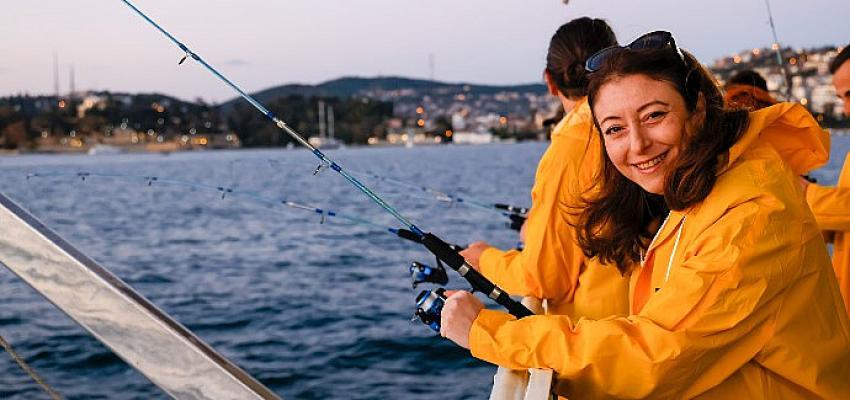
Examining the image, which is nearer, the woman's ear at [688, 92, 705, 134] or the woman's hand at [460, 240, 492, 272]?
the woman's ear at [688, 92, 705, 134]

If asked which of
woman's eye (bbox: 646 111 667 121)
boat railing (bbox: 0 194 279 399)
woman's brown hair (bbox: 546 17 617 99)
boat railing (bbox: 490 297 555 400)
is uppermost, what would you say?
woman's brown hair (bbox: 546 17 617 99)

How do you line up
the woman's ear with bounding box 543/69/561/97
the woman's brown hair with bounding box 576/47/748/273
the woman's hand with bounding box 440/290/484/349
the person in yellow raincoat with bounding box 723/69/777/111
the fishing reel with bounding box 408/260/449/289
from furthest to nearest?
the person in yellow raincoat with bounding box 723/69/777/111 → the fishing reel with bounding box 408/260/449/289 → the woman's ear with bounding box 543/69/561/97 → the woman's hand with bounding box 440/290/484/349 → the woman's brown hair with bounding box 576/47/748/273

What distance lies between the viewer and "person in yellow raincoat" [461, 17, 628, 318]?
3578 millimetres

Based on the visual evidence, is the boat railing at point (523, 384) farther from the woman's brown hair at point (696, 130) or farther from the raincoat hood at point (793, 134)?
the raincoat hood at point (793, 134)

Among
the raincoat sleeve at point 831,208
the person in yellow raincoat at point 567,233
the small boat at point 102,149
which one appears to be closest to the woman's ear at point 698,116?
the person in yellow raincoat at point 567,233

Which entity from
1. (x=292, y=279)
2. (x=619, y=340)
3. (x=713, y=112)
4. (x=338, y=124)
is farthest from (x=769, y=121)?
(x=338, y=124)

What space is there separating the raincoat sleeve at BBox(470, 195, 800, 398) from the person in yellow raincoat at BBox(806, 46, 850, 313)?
234 cm

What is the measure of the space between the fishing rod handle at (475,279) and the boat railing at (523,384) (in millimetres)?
612

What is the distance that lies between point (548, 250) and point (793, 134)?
4.51 feet

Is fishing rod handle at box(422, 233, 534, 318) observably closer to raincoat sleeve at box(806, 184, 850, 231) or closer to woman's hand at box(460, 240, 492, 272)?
woman's hand at box(460, 240, 492, 272)

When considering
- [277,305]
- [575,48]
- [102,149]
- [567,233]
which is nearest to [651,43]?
[567,233]

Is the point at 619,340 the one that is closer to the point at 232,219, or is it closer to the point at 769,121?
the point at 769,121

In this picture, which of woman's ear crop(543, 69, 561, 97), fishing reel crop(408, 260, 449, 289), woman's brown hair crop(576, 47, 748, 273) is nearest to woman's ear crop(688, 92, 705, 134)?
woman's brown hair crop(576, 47, 748, 273)

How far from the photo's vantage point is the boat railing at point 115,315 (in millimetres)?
1620
